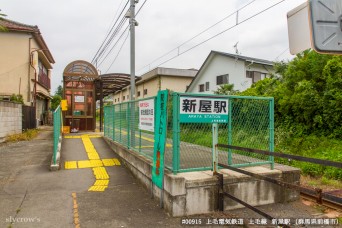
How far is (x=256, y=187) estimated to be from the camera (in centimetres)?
524

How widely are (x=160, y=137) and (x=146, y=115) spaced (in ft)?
3.82

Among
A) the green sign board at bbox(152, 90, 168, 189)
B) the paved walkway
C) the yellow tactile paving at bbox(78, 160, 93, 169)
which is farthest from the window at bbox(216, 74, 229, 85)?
the green sign board at bbox(152, 90, 168, 189)

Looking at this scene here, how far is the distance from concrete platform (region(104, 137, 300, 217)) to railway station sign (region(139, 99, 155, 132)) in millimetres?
808

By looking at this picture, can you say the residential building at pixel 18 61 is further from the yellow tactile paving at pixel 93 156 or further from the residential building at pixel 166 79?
the yellow tactile paving at pixel 93 156

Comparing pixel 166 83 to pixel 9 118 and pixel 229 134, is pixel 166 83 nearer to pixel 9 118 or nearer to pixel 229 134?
pixel 9 118

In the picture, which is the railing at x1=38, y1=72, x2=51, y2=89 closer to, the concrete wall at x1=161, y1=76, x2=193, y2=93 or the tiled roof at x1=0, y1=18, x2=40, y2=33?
the tiled roof at x1=0, y1=18, x2=40, y2=33

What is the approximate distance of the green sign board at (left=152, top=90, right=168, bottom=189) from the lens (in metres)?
4.97

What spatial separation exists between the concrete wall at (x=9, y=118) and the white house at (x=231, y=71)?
14.1 metres

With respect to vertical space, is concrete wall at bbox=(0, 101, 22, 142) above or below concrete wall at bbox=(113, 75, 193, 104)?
below

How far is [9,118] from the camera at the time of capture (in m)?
13.6

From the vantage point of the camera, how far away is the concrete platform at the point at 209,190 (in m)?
4.56

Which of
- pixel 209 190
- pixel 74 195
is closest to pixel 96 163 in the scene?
pixel 74 195

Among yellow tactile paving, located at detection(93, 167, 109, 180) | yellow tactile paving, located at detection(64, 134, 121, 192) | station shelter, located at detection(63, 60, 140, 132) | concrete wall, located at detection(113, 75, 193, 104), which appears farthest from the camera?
concrete wall, located at detection(113, 75, 193, 104)

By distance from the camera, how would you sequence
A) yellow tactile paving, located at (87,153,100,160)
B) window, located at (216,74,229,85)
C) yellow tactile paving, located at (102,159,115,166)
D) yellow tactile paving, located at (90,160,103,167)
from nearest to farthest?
1. yellow tactile paving, located at (90,160,103,167)
2. yellow tactile paving, located at (102,159,115,166)
3. yellow tactile paving, located at (87,153,100,160)
4. window, located at (216,74,229,85)
